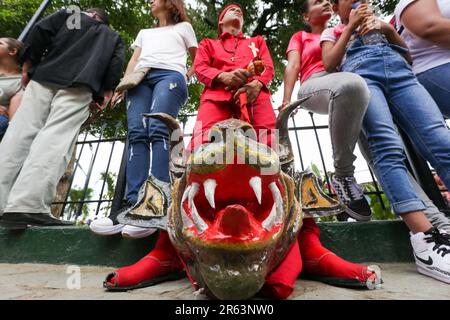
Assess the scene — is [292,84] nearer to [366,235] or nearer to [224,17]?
[224,17]

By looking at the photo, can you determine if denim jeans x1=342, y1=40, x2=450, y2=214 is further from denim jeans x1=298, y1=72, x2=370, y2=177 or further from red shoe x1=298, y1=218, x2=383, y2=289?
red shoe x1=298, y1=218, x2=383, y2=289

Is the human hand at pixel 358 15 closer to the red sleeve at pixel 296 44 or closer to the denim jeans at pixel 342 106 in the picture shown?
the denim jeans at pixel 342 106

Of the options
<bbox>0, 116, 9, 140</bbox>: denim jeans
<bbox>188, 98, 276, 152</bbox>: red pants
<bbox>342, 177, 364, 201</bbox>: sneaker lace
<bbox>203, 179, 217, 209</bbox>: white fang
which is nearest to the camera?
<bbox>203, 179, 217, 209</bbox>: white fang

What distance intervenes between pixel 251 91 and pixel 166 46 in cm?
Result: 127

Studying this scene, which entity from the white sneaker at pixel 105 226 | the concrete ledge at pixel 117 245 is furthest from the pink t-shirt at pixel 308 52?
the white sneaker at pixel 105 226

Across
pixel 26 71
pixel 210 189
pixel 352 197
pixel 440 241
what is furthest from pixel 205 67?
pixel 440 241

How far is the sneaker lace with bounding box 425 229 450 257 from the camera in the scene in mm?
1628

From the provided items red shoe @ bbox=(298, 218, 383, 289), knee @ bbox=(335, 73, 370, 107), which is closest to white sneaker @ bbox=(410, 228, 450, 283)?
red shoe @ bbox=(298, 218, 383, 289)

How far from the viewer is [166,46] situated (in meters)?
2.95

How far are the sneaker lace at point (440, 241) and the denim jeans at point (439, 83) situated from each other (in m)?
0.97

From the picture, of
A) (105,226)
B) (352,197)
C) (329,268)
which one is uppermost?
(352,197)

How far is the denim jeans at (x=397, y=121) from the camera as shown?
1863mm

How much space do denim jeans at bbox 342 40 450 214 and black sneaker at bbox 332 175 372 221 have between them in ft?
1.10

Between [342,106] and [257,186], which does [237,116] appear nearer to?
[342,106]
